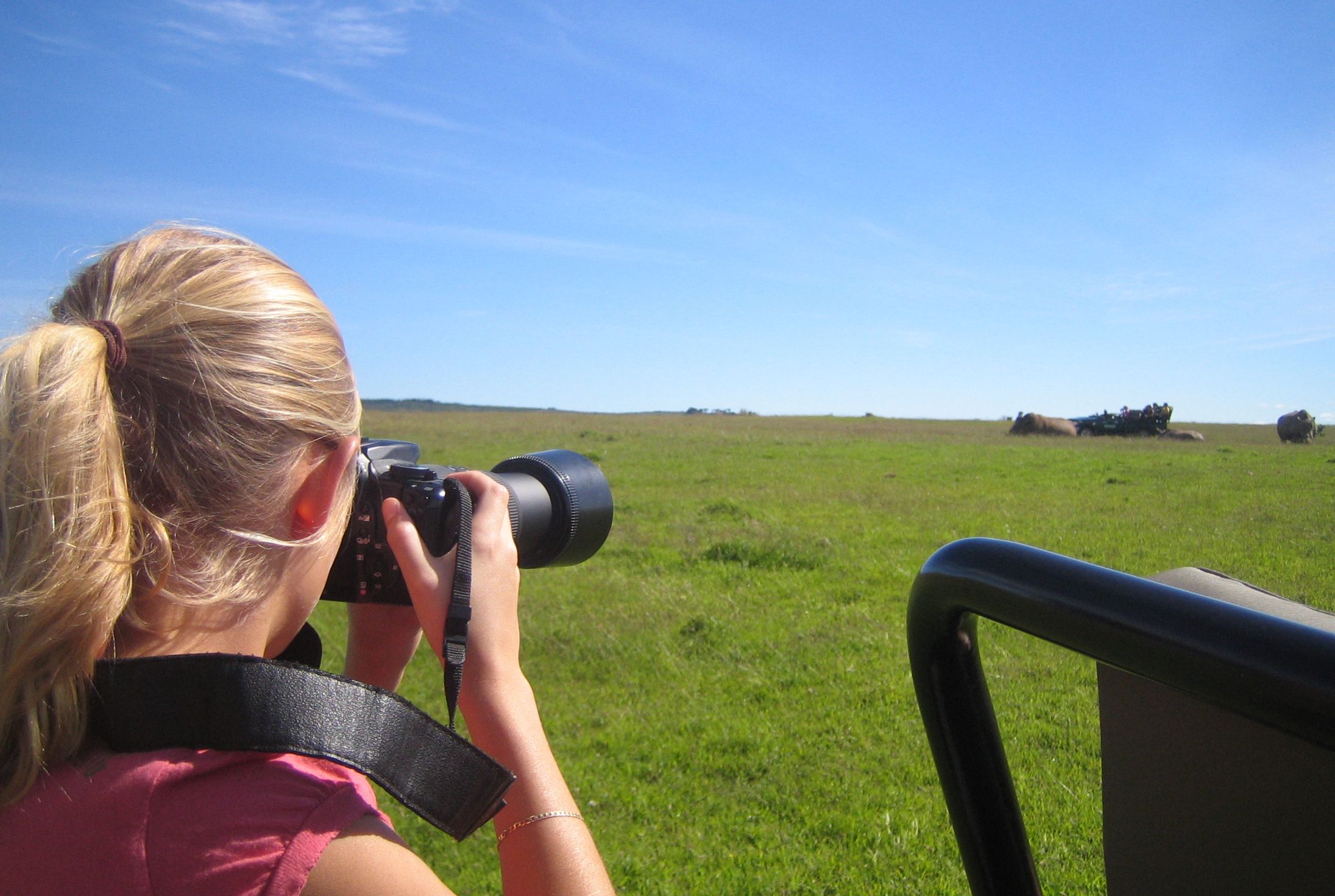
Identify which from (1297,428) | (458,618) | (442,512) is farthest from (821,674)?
(458,618)

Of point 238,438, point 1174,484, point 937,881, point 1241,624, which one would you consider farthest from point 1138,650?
point 1174,484

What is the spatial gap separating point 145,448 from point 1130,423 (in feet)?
98.5

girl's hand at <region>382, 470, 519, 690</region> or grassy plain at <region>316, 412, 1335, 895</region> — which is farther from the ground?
girl's hand at <region>382, 470, 519, 690</region>

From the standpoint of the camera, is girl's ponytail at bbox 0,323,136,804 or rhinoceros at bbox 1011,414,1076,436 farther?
rhinoceros at bbox 1011,414,1076,436

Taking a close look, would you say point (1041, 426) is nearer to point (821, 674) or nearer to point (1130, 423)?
point (1130, 423)

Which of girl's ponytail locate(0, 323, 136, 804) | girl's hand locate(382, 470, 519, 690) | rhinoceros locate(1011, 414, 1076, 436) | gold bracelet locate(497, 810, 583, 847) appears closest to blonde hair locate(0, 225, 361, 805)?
girl's ponytail locate(0, 323, 136, 804)

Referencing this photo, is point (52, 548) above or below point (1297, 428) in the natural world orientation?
below

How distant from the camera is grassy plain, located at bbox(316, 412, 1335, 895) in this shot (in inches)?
137

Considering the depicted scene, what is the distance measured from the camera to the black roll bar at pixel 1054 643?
47 cm

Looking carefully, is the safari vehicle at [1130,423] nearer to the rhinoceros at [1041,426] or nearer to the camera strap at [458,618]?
the rhinoceros at [1041,426]

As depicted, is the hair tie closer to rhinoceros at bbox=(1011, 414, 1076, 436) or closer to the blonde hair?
the blonde hair

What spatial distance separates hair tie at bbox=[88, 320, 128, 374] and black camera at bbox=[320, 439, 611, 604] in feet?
1.73

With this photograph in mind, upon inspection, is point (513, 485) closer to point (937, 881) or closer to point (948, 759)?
point (948, 759)

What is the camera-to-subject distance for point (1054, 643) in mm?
624
